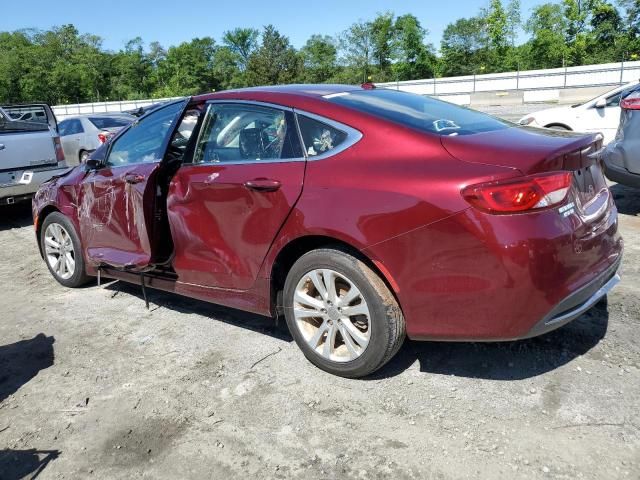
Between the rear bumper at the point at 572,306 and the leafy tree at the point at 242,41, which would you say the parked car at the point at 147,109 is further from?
the leafy tree at the point at 242,41

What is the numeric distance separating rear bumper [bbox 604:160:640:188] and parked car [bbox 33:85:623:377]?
346 cm

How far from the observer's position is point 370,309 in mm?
3055

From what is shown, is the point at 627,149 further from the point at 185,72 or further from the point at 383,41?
the point at 185,72

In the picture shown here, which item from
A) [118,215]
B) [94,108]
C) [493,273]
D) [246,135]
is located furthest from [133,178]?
[94,108]

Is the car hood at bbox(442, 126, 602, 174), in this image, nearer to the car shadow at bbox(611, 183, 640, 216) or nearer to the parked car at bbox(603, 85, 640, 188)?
the parked car at bbox(603, 85, 640, 188)

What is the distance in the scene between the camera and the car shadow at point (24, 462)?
2.71 metres

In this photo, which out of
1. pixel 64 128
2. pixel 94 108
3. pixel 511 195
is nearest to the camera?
pixel 511 195

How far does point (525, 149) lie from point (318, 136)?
3.81ft

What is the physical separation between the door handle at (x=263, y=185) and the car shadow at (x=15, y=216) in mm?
6583

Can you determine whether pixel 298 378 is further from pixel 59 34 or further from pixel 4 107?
pixel 59 34

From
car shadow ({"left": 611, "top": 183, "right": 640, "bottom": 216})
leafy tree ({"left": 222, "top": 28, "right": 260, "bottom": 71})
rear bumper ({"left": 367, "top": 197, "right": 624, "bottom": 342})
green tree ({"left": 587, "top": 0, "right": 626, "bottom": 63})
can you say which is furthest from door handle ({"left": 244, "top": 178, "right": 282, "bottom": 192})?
leafy tree ({"left": 222, "top": 28, "right": 260, "bottom": 71})

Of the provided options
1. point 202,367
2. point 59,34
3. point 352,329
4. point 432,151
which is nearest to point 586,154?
point 432,151

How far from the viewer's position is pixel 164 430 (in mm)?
2982

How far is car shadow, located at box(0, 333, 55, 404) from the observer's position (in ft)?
11.9
